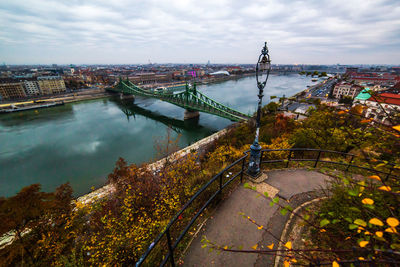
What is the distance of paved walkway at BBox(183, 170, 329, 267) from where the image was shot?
3299 mm

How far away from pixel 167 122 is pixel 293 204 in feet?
111

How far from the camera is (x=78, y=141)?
26.4 metres

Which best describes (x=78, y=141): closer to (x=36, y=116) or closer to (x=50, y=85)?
(x=36, y=116)

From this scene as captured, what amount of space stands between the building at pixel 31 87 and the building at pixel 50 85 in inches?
51.2

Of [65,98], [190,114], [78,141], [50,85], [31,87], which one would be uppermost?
[50,85]

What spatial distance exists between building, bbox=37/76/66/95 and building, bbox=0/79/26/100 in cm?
557

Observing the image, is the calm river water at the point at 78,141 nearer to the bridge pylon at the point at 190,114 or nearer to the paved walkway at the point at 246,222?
the bridge pylon at the point at 190,114

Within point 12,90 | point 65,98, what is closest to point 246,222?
point 65,98

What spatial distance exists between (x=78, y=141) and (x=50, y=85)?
204 feet

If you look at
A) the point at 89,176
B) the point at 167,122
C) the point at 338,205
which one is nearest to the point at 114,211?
the point at 338,205

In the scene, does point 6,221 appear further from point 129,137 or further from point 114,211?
point 129,137

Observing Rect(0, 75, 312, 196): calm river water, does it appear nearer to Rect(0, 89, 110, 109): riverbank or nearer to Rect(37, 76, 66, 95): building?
Rect(0, 89, 110, 109): riverbank

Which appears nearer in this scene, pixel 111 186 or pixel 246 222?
pixel 246 222

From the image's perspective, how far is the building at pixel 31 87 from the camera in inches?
2490
